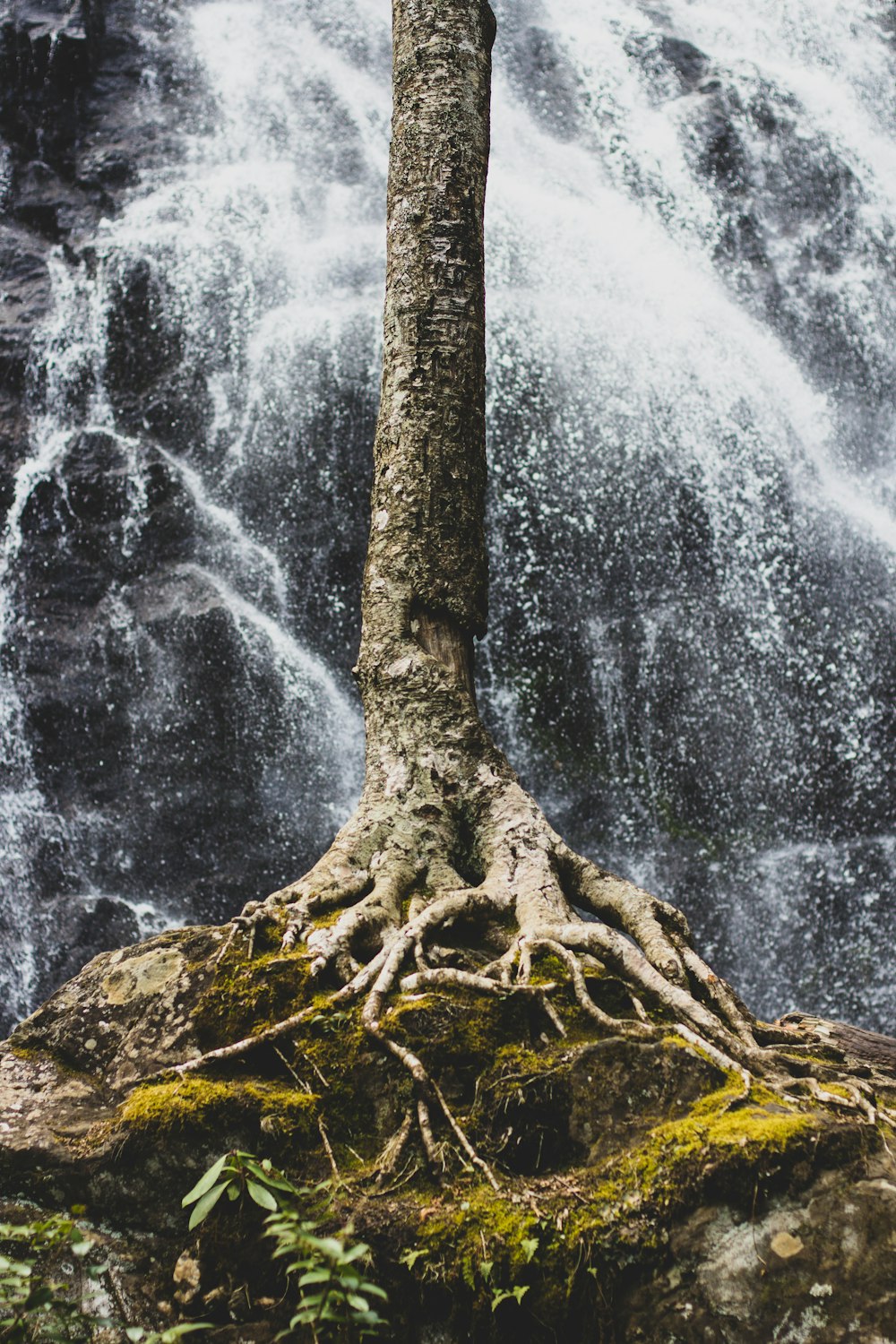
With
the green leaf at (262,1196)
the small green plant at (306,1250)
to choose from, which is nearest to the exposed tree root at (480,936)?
the small green plant at (306,1250)

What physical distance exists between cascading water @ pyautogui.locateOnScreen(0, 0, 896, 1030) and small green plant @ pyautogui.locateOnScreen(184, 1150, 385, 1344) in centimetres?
804

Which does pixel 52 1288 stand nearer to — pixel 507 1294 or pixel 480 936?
pixel 507 1294

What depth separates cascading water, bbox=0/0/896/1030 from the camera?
33.5 ft

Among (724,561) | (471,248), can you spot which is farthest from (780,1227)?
(724,561)

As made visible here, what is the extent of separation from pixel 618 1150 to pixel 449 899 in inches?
39.1

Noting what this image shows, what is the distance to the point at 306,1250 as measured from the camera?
1914 mm

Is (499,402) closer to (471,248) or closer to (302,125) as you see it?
(302,125)

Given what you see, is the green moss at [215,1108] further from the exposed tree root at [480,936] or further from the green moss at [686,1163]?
the green moss at [686,1163]

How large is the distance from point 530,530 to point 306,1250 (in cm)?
980

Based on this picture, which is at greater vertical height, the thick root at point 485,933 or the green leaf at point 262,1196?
the thick root at point 485,933

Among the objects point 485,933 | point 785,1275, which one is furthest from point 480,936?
point 785,1275

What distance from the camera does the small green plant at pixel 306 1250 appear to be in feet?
5.62

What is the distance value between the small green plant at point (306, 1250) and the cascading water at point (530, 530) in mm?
8037

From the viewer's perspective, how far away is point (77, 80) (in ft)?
44.1
